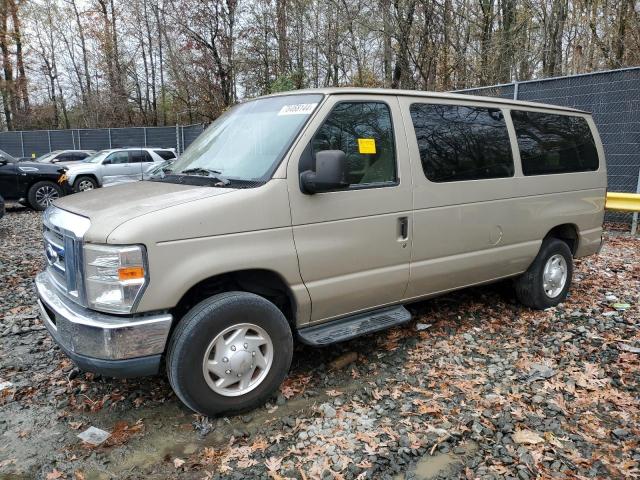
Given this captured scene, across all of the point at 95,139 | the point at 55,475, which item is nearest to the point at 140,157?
the point at 95,139

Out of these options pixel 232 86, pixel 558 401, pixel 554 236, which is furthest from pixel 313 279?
pixel 232 86

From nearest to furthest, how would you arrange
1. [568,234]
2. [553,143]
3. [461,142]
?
1. [461,142]
2. [553,143]
3. [568,234]

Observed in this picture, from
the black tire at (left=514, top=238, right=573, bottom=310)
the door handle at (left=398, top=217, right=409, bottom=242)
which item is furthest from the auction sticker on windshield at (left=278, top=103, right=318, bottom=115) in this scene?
the black tire at (left=514, top=238, right=573, bottom=310)

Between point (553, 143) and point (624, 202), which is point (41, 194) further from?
point (624, 202)

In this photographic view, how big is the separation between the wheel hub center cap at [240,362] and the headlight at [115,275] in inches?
28.5

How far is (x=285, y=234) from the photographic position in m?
3.29

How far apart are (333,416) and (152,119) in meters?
33.0

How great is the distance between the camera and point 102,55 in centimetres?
3195

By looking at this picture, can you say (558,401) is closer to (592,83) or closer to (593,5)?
(592,83)

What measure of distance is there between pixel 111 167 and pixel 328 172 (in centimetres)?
1460

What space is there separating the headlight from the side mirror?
3.75 ft

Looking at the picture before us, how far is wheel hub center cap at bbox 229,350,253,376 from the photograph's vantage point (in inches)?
125

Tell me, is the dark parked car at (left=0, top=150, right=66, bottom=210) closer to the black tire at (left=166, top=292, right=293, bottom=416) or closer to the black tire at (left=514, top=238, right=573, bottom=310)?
the black tire at (left=166, top=292, right=293, bottom=416)

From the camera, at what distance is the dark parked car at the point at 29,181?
12133 mm
